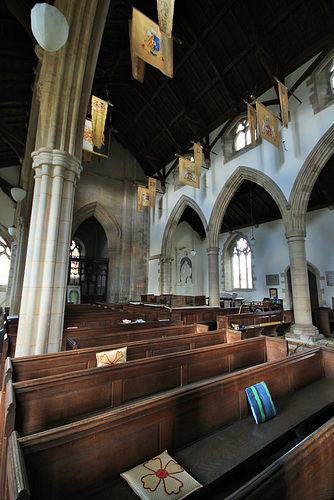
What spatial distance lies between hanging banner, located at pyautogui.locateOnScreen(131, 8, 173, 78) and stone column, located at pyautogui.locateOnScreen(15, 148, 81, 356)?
2569 millimetres

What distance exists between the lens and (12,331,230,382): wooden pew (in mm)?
2252

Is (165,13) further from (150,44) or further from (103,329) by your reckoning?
(103,329)

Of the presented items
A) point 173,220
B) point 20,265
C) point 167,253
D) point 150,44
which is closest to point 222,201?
point 173,220

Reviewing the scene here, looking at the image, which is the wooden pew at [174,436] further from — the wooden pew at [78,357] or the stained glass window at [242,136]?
the stained glass window at [242,136]

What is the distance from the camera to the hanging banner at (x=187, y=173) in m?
8.68

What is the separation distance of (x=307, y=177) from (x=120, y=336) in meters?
6.60

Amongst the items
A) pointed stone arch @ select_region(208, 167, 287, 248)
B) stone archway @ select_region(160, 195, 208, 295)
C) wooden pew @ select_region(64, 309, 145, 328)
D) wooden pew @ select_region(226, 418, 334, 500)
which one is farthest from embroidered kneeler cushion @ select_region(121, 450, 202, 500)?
stone archway @ select_region(160, 195, 208, 295)

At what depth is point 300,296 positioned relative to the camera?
21.8 feet

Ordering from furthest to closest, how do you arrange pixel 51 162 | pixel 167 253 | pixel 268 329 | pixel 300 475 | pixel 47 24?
pixel 167 253, pixel 268 329, pixel 51 162, pixel 47 24, pixel 300 475

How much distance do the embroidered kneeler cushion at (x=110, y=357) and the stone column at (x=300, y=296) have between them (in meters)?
5.35

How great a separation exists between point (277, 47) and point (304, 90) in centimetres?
152

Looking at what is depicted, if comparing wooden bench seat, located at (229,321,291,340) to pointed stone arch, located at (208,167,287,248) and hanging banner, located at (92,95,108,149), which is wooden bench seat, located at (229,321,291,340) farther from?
hanging banner, located at (92,95,108,149)

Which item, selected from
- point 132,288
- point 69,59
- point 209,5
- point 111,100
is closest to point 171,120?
point 111,100

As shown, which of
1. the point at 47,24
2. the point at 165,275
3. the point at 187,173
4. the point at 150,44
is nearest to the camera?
the point at 47,24
